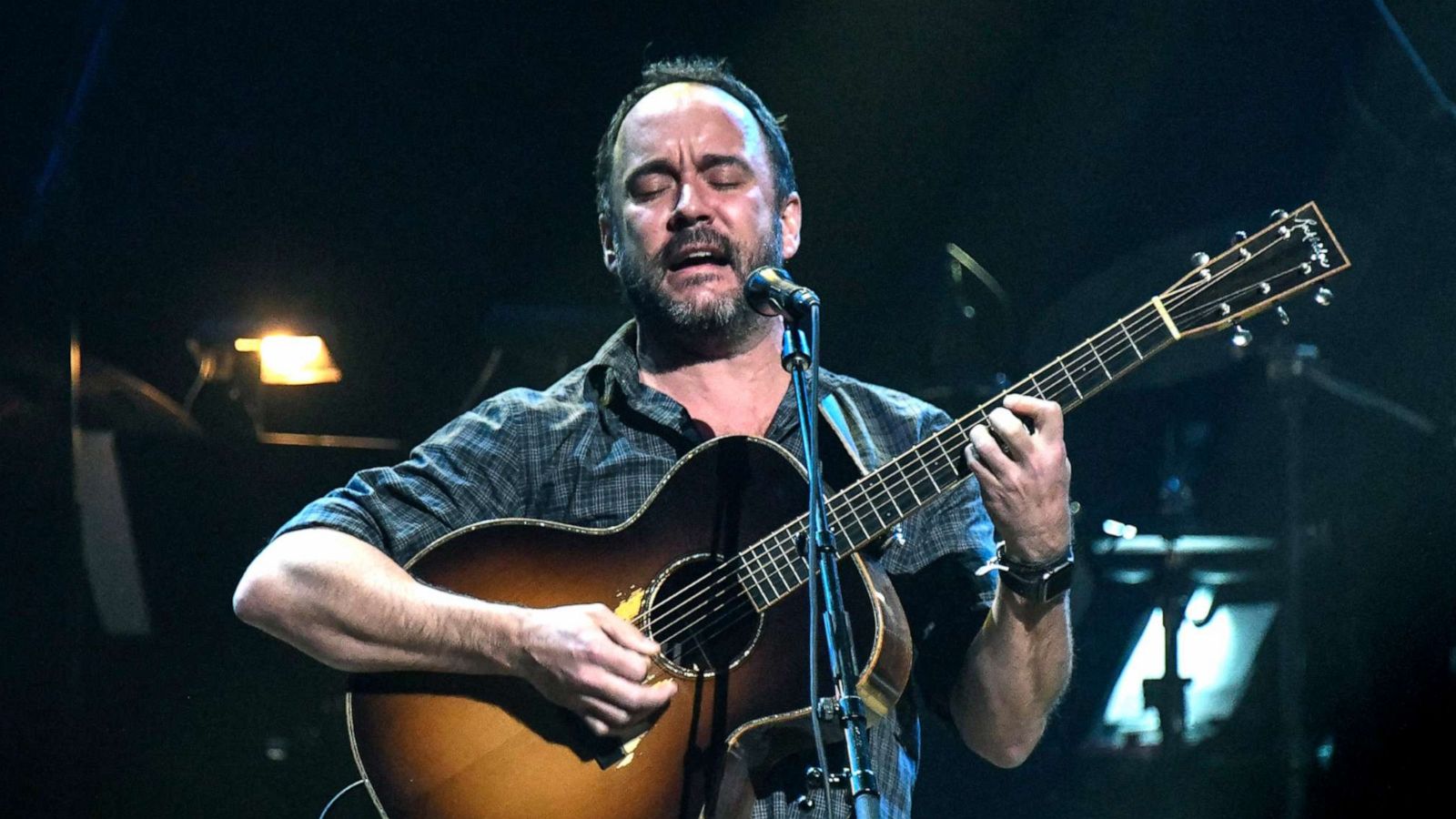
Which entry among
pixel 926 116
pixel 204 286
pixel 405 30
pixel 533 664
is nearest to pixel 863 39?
pixel 926 116

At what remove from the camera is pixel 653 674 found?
2.57 m

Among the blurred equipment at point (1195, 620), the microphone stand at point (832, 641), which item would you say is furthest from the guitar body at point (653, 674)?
the blurred equipment at point (1195, 620)

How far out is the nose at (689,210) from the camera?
9.99 ft

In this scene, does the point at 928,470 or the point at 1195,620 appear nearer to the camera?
the point at 928,470

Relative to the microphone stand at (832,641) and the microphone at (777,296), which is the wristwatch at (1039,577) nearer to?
the microphone stand at (832,641)

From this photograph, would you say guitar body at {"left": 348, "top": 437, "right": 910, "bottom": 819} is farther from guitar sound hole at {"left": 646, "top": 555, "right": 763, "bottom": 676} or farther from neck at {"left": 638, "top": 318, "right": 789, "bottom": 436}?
neck at {"left": 638, "top": 318, "right": 789, "bottom": 436}

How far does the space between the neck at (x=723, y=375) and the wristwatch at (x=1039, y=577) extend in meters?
0.76

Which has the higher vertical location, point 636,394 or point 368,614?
point 636,394

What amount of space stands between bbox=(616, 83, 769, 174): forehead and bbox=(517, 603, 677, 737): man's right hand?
1168mm

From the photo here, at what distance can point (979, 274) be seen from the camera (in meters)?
4.57

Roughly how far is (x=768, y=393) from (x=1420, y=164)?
95.4 inches

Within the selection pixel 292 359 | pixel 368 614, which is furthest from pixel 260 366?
pixel 368 614

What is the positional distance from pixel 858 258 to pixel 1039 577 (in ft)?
9.52

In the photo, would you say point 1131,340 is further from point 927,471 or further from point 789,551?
point 789,551
